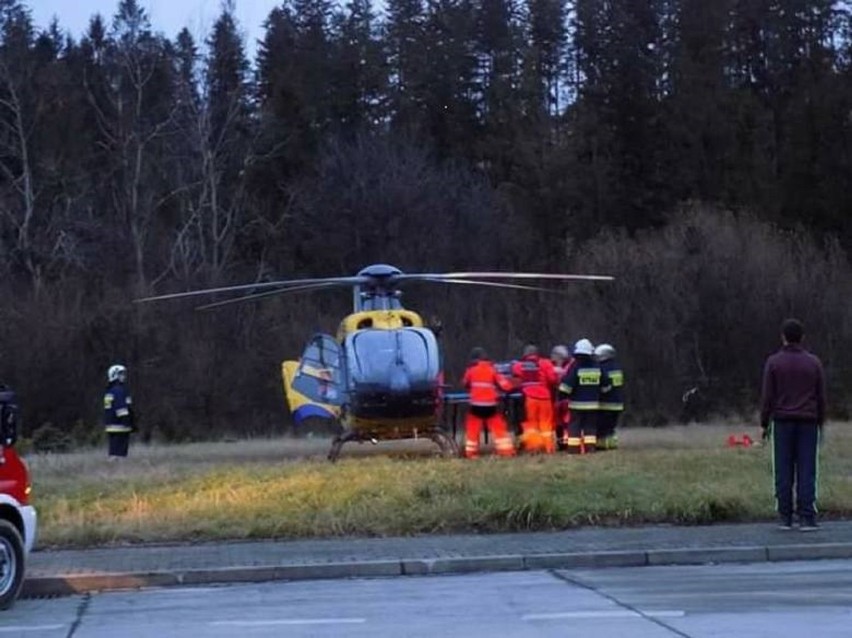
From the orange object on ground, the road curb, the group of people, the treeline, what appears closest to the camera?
the road curb

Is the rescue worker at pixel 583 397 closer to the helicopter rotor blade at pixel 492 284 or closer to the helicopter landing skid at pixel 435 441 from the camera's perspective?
the helicopter landing skid at pixel 435 441

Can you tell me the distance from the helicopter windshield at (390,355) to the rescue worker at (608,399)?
292 centimetres

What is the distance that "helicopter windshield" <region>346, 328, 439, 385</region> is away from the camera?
24.7 metres

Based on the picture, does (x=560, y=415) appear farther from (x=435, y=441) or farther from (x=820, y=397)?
(x=820, y=397)

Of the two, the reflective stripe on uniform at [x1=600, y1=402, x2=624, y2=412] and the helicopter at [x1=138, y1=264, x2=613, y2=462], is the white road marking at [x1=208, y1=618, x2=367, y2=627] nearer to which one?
the helicopter at [x1=138, y1=264, x2=613, y2=462]

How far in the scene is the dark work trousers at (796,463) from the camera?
15617 mm

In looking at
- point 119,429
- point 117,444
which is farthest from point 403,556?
point 117,444

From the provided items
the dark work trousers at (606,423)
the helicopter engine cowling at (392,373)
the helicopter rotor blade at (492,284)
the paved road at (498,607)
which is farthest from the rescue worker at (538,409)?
the paved road at (498,607)

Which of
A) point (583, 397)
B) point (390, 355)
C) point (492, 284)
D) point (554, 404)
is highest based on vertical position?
point (492, 284)

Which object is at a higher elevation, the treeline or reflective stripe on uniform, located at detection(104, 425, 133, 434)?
the treeline

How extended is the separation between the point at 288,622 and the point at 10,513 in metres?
2.94

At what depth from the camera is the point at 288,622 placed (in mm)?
11258

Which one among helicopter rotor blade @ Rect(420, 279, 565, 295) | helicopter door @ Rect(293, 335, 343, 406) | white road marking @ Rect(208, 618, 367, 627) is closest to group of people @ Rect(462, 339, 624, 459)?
helicopter rotor blade @ Rect(420, 279, 565, 295)

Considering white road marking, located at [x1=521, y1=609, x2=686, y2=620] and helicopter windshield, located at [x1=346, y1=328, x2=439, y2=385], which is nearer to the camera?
white road marking, located at [x1=521, y1=609, x2=686, y2=620]
